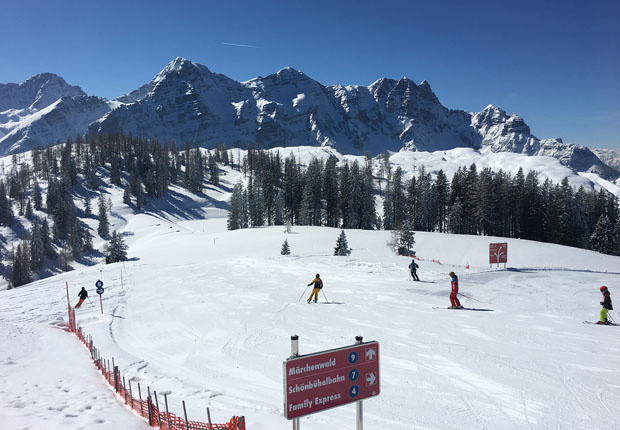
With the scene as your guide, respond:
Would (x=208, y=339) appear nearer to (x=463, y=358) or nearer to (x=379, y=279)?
(x=463, y=358)

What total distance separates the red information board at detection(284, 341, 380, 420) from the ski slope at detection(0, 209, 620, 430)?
375 cm

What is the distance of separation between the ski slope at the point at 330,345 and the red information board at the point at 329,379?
12.3ft

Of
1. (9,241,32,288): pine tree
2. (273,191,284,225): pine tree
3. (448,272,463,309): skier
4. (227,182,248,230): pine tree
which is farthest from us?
(273,191,284,225): pine tree

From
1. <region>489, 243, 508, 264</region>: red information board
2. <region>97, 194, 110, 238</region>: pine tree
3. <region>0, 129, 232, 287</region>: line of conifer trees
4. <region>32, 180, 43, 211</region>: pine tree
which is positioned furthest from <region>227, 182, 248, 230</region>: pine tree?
<region>32, 180, 43, 211</region>: pine tree

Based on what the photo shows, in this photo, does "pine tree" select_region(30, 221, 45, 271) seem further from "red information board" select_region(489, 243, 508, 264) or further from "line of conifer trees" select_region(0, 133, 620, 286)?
"red information board" select_region(489, 243, 508, 264)

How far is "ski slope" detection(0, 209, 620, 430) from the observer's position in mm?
8859

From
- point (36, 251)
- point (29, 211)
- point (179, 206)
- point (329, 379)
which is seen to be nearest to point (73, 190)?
point (29, 211)

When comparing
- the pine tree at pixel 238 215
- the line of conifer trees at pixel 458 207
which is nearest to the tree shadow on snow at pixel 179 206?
the line of conifer trees at pixel 458 207

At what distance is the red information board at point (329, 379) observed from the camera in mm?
4828

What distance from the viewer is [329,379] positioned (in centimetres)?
510

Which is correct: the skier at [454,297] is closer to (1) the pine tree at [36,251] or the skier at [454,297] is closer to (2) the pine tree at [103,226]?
(1) the pine tree at [36,251]

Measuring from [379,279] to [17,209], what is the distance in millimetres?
122324

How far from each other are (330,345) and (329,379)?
9.05 meters

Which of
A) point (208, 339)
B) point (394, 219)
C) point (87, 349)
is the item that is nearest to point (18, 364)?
point (87, 349)
